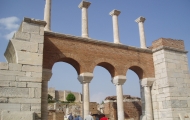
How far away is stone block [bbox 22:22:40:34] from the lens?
9617mm

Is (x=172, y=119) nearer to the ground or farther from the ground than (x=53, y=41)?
nearer to the ground

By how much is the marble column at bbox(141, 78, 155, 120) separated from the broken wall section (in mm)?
6997

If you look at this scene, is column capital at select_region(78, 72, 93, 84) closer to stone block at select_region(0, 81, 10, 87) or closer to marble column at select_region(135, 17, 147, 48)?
stone block at select_region(0, 81, 10, 87)

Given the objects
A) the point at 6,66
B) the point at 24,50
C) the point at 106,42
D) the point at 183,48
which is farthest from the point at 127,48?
the point at 6,66

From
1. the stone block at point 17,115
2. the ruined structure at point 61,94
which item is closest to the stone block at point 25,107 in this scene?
the stone block at point 17,115

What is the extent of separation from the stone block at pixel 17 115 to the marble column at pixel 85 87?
3348 mm

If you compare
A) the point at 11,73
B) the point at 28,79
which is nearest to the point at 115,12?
the point at 28,79

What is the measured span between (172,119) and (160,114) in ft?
2.78

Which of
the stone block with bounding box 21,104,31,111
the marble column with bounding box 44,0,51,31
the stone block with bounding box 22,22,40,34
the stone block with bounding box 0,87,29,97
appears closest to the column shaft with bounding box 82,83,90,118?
the stone block with bounding box 21,104,31,111

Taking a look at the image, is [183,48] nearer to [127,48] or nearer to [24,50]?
[127,48]

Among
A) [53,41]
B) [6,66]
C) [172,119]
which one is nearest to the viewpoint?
[6,66]

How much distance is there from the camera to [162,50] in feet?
44.5

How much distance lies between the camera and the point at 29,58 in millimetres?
9273

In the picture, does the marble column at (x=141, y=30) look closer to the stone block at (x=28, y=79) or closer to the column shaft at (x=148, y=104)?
the column shaft at (x=148, y=104)
